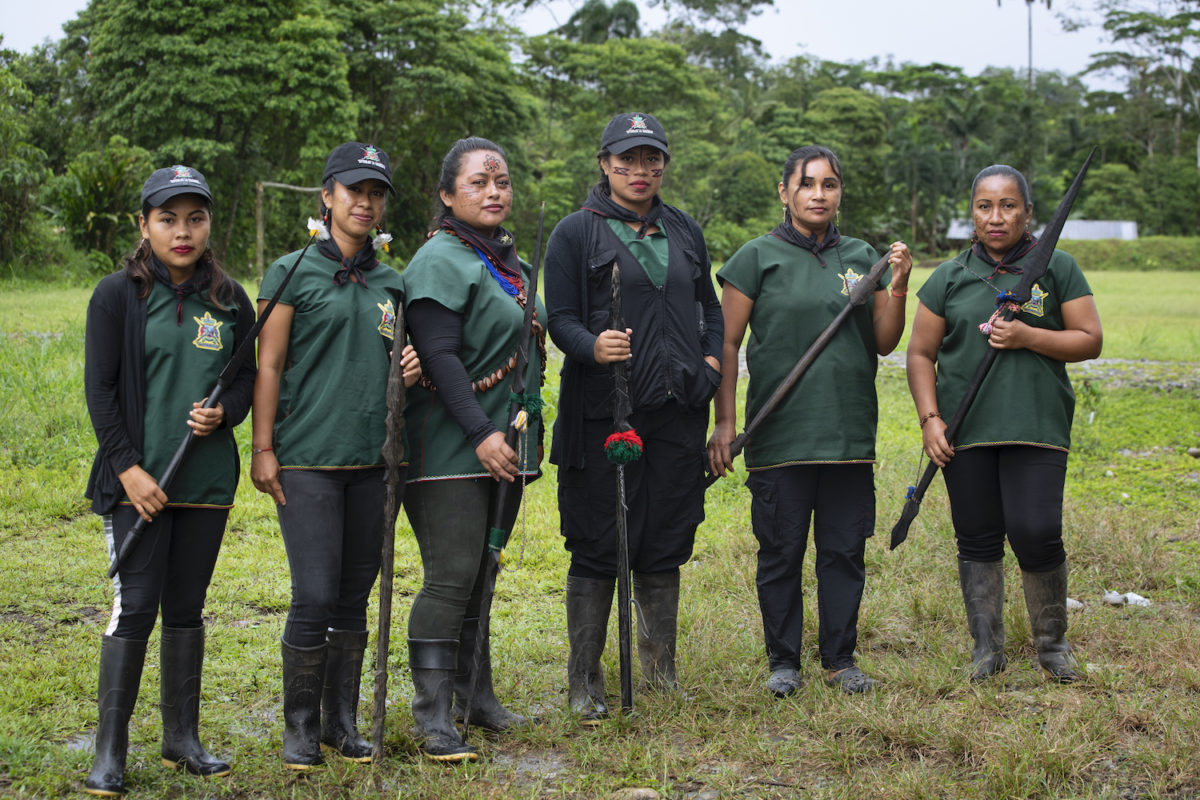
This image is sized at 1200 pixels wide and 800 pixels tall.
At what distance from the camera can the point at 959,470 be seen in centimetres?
444

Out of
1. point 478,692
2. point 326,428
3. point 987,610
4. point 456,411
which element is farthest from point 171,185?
point 987,610

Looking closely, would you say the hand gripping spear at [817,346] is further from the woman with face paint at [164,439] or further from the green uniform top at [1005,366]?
the woman with face paint at [164,439]

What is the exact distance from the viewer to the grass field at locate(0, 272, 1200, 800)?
349 centimetres

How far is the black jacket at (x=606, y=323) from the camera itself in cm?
407

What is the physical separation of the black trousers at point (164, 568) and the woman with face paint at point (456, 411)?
680 millimetres

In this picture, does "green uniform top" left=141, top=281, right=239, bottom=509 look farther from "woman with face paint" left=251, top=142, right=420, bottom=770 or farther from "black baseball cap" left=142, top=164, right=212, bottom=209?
"black baseball cap" left=142, top=164, right=212, bottom=209

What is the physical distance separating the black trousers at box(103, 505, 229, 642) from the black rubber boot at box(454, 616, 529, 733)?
940mm

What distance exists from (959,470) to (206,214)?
3.04 metres

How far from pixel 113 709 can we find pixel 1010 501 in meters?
3.35

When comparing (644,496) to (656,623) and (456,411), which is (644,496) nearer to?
(656,623)

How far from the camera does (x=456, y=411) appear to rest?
12.0ft

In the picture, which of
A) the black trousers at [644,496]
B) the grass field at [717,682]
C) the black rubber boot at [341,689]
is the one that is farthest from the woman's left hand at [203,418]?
the black trousers at [644,496]

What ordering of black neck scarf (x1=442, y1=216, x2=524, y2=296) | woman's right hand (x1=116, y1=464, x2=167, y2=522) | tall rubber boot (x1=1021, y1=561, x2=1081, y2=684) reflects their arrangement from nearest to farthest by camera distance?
1. woman's right hand (x1=116, y1=464, x2=167, y2=522)
2. black neck scarf (x1=442, y1=216, x2=524, y2=296)
3. tall rubber boot (x1=1021, y1=561, x2=1081, y2=684)

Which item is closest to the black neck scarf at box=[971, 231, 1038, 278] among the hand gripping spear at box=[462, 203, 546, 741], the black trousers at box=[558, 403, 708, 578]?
the black trousers at box=[558, 403, 708, 578]
